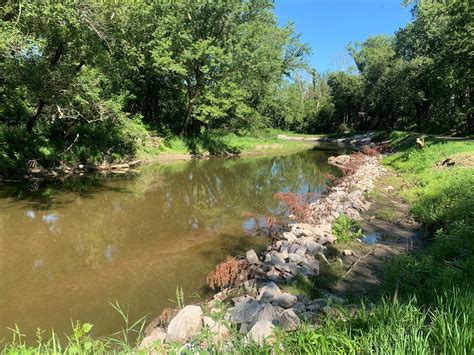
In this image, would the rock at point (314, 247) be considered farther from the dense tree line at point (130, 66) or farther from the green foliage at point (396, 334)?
the dense tree line at point (130, 66)

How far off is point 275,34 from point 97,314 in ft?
107

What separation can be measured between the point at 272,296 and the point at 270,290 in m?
0.17

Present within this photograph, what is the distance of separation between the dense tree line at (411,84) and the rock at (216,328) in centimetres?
1838

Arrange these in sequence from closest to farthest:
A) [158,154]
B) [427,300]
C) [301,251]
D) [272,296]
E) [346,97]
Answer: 1. [427,300]
2. [272,296]
3. [301,251]
4. [158,154]
5. [346,97]

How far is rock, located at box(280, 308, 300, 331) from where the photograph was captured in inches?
171

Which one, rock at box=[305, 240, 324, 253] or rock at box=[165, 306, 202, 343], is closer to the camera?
rock at box=[165, 306, 202, 343]

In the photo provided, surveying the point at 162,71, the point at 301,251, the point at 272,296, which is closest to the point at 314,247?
the point at 301,251

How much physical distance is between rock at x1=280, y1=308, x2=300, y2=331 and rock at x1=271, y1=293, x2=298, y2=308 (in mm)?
698

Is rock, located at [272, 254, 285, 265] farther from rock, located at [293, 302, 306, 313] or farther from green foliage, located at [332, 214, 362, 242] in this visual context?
green foliage, located at [332, 214, 362, 242]

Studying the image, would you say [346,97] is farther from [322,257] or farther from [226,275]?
[226,275]

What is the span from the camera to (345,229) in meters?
9.05

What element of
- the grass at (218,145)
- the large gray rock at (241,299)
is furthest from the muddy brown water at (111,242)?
the grass at (218,145)

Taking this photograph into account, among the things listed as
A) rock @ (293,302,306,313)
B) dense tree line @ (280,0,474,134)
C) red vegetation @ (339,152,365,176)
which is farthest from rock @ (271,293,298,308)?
dense tree line @ (280,0,474,134)

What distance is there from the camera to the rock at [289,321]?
434cm
